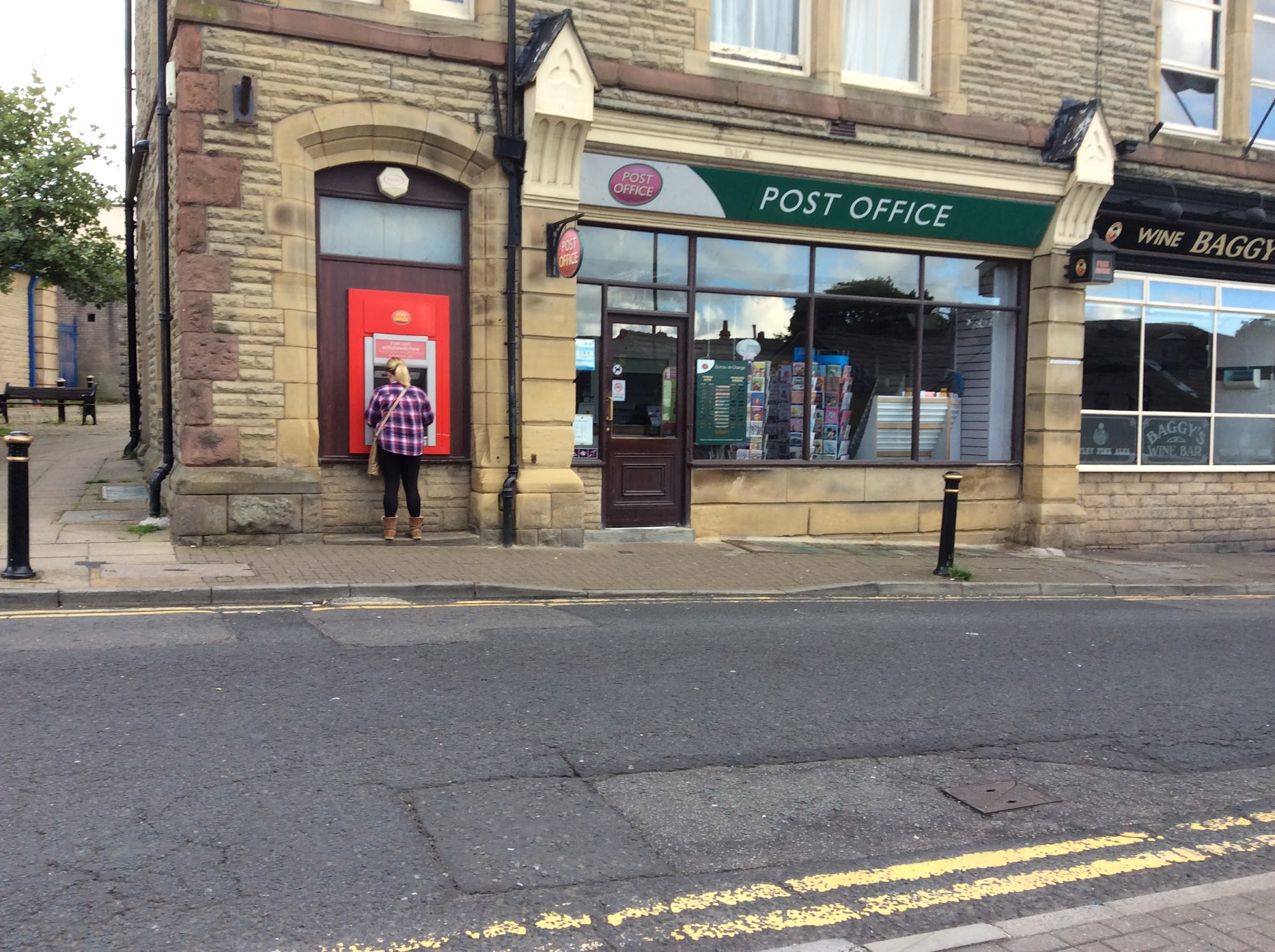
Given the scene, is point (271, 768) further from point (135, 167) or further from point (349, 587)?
point (135, 167)

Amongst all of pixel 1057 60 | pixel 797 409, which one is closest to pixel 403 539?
pixel 797 409

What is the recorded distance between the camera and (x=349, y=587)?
328 inches

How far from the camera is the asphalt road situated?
3363 mm

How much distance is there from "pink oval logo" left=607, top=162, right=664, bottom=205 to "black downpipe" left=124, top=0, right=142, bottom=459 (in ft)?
29.6

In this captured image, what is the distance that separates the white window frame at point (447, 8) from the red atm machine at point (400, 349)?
2.99 m

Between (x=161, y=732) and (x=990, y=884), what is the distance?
12.2 feet

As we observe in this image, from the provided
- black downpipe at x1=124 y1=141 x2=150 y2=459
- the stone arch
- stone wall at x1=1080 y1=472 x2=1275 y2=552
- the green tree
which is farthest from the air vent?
the green tree

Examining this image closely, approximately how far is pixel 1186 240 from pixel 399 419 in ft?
37.8

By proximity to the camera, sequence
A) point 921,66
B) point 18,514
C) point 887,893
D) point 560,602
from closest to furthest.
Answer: point 887,893, point 18,514, point 560,602, point 921,66

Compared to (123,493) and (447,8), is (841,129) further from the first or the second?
(123,493)

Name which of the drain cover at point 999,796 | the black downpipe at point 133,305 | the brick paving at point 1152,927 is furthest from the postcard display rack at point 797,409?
the black downpipe at point 133,305

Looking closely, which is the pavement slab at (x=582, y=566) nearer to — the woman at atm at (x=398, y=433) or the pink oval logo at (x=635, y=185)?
the woman at atm at (x=398, y=433)

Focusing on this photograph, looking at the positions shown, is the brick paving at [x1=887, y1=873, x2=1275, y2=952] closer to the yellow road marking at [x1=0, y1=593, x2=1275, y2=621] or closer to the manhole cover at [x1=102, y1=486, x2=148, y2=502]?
the yellow road marking at [x1=0, y1=593, x2=1275, y2=621]

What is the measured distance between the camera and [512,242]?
436 inches
